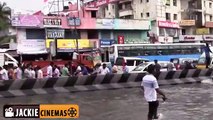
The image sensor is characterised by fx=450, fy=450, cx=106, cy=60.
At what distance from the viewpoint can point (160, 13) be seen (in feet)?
207

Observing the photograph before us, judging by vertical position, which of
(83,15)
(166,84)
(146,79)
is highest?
(83,15)

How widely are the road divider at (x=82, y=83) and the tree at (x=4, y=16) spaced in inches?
1296

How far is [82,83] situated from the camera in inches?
885

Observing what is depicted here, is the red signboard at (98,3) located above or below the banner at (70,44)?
above

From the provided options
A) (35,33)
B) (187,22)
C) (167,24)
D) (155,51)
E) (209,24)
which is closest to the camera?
(155,51)

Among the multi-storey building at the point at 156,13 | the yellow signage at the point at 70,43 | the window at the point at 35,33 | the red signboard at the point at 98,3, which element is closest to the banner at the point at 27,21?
the window at the point at 35,33

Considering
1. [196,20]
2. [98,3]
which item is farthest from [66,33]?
[196,20]

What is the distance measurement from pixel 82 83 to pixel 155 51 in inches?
851

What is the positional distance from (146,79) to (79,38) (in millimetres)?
41553

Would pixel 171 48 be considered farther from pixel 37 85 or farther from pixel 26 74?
pixel 37 85

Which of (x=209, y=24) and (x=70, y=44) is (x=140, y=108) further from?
(x=209, y=24)

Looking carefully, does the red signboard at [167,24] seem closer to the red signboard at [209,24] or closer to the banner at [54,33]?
the red signboard at [209,24]

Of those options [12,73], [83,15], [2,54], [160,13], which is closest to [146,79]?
[12,73]

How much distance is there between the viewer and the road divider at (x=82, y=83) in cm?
2011
